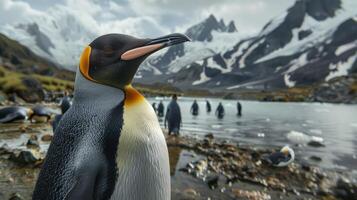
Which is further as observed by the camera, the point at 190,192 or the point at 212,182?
the point at 212,182

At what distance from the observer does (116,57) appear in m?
2.34

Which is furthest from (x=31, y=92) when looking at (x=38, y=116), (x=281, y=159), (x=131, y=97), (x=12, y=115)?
(x=131, y=97)

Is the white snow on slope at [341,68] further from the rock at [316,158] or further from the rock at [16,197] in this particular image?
the rock at [16,197]

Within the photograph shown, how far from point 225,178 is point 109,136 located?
5234 millimetres

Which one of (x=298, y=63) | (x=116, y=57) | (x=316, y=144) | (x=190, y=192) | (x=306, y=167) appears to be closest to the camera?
(x=116, y=57)

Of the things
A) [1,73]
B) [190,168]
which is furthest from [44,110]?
[1,73]

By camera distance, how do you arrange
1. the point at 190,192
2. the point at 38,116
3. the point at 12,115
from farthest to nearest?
the point at 38,116 < the point at 12,115 < the point at 190,192

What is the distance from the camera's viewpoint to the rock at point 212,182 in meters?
6.46

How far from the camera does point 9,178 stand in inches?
223

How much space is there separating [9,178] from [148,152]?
4258mm

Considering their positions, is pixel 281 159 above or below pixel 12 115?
below

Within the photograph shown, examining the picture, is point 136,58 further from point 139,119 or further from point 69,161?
point 69,161

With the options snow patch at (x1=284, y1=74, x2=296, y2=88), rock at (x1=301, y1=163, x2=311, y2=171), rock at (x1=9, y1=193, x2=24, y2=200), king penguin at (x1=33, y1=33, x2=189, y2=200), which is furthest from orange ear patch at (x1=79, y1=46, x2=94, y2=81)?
snow patch at (x1=284, y1=74, x2=296, y2=88)

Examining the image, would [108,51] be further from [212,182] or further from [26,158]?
[26,158]
